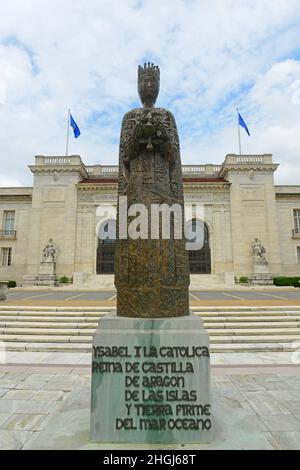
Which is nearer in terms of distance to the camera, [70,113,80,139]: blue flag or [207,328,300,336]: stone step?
[207,328,300,336]: stone step

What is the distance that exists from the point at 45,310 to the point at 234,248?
85.6ft

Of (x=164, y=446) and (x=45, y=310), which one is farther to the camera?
(x=45, y=310)

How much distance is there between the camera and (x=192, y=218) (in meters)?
34.2

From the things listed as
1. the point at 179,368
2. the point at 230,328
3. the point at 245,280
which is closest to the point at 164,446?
the point at 179,368

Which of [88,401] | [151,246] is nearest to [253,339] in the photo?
[88,401]

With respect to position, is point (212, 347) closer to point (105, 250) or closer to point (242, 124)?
point (105, 250)

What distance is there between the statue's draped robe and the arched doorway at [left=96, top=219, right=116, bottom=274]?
98.4ft

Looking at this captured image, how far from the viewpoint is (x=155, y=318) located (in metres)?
2.87

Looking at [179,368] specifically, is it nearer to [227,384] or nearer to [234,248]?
[227,384]

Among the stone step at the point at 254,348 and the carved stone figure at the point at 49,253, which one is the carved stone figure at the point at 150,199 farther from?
the carved stone figure at the point at 49,253

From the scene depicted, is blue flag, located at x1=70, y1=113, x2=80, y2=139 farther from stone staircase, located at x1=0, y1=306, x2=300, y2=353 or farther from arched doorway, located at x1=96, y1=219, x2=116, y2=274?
stone staircase, located at x1=0, y1=306, x2=300, y2=353

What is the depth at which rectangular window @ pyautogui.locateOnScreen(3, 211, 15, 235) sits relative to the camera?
36250 millimetres

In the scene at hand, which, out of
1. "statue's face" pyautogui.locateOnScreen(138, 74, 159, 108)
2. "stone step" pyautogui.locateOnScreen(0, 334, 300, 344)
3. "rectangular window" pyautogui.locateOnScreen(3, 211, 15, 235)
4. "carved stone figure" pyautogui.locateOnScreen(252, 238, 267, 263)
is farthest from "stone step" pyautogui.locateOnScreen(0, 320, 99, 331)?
"rectangular window" pyautogui.locateOnScreen(3, 211, 15, 235)
